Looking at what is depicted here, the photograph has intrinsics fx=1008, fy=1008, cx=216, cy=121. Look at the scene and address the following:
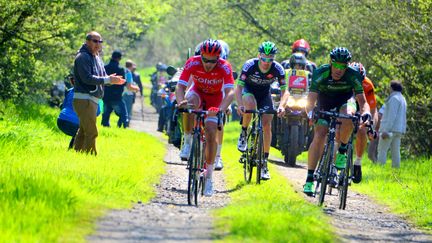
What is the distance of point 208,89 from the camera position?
1345cm

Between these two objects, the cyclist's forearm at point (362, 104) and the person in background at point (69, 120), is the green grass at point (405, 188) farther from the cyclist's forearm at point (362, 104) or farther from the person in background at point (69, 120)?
the person in background at point (69, 120)

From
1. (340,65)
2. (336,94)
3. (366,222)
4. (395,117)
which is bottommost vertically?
(366,222)

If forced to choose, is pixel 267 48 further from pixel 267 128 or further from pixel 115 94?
pixel 115 94

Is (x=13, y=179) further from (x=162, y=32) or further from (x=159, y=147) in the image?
(x=162, y=32)

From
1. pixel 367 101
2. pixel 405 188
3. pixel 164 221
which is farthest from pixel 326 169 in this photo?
pixel 164 221

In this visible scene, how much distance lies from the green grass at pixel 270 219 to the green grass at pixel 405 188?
63.5 inches

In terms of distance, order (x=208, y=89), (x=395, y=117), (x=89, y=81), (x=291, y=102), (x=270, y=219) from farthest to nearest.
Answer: (x=395, y=117) → (x=291, y=102) → (x=89, y=81) → (x=208, y=89) → (x=270, y=219)

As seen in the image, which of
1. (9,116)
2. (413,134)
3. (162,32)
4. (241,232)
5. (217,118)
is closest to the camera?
(241,232)

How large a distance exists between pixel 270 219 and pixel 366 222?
105 inches

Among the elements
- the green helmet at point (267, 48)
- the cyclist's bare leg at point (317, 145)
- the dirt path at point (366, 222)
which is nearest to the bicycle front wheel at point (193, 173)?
the dirt path at point (366, 222)

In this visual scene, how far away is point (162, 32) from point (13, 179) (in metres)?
82.1

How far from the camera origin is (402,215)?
13.5 meters

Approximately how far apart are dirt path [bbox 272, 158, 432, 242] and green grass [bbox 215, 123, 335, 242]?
0.99 ft

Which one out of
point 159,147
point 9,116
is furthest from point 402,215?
point 9,116
